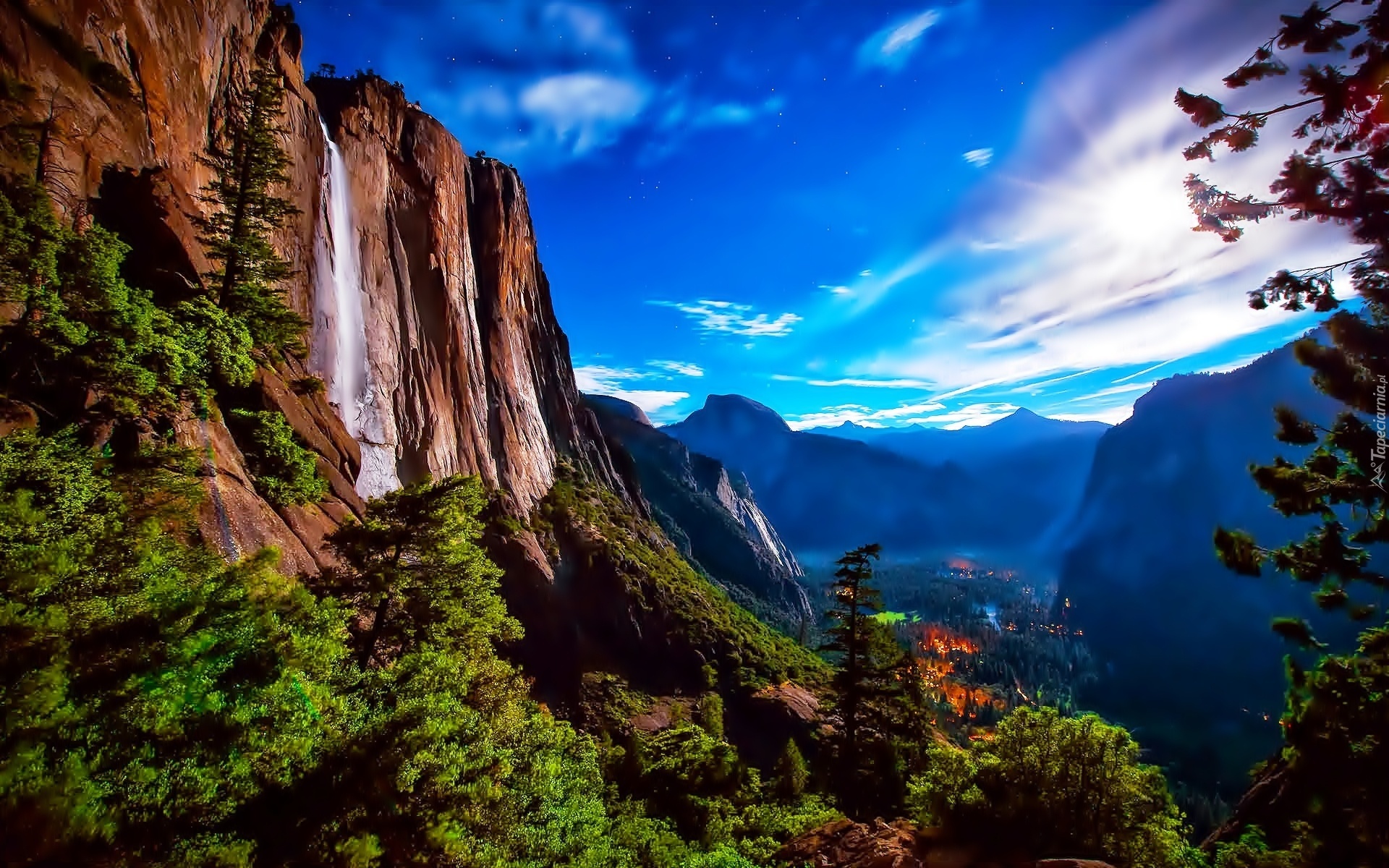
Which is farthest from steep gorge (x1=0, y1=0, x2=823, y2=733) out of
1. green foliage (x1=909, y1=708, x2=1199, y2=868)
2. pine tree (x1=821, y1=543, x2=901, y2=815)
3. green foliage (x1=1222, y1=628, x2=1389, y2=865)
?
green foliage (x1=909, y1=708, x2=1199, y2=868)

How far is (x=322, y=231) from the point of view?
113 ft

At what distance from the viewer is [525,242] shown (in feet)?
238

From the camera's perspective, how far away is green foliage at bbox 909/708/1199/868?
14.2 metres

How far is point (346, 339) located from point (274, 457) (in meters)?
19.5

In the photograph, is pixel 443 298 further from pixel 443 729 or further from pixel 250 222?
pixel 443 729

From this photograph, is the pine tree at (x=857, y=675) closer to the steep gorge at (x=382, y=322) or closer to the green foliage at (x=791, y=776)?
the green foliage at (x=791, y=776)

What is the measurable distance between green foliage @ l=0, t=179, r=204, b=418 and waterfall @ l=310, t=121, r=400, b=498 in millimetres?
20986

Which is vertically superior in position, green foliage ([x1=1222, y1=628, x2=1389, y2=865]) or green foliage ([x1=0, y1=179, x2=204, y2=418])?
green foliage ([x1=0, y1=179, x2=204, y2=418])

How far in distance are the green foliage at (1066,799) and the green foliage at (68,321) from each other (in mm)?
24315

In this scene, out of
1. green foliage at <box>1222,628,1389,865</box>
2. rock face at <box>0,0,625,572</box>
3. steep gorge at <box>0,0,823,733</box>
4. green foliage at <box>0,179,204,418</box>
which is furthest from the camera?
steep gorge at <box>0,0,823,733</box>

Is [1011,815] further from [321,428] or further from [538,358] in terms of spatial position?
[538,358]

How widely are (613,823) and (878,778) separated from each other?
14.1 m

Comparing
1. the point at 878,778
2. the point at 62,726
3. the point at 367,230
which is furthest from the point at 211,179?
the point at 878,778

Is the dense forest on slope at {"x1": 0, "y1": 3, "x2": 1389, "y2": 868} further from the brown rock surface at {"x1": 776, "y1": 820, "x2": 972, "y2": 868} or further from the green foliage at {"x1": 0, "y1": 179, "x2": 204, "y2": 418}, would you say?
the brown rock surface at {"x1": 776, "y1": 820, "x2": 972, "y2": 868}
